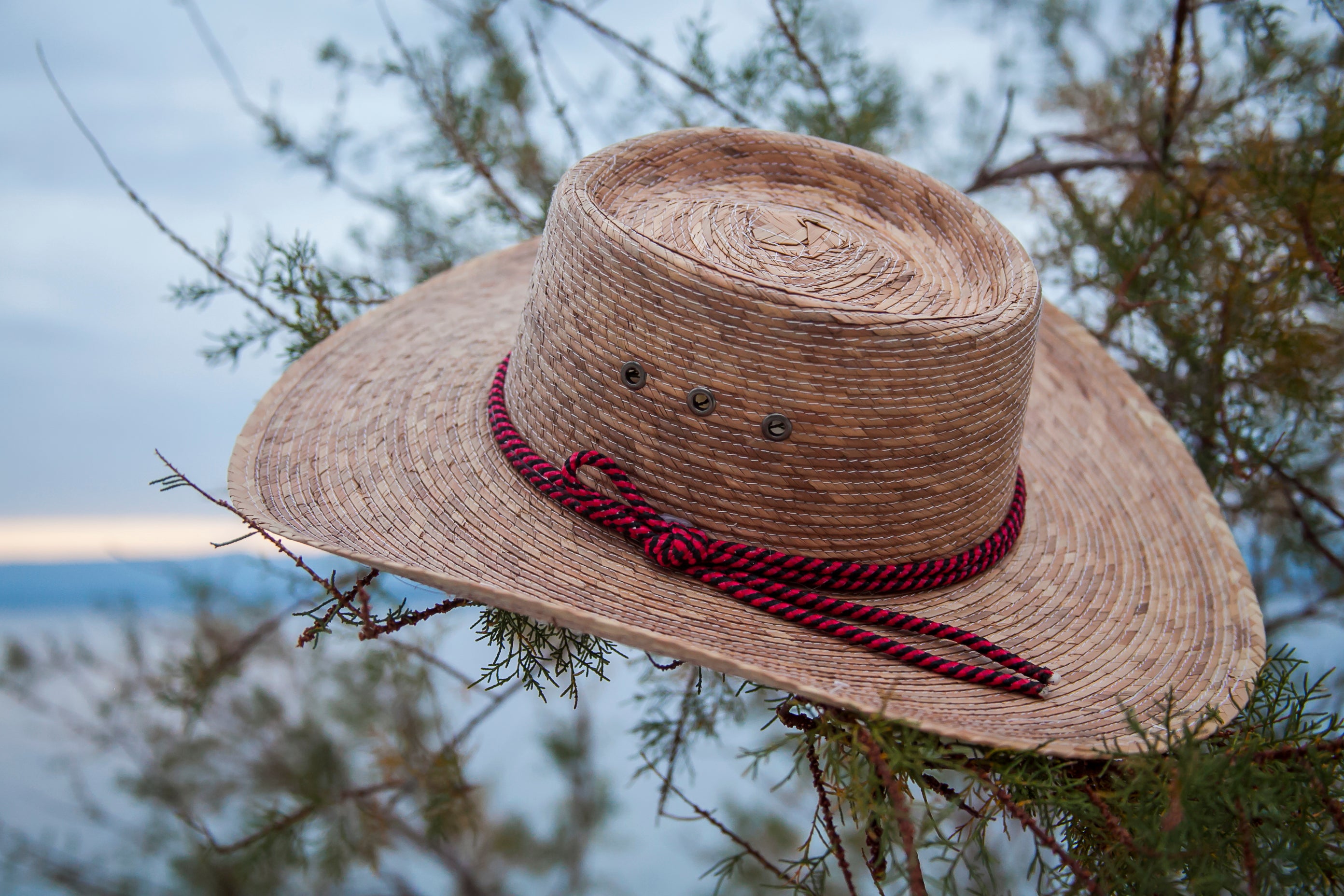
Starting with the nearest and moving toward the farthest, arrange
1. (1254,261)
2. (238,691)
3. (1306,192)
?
1. (1306,192)
2. (1254,261)
3. (238,691)

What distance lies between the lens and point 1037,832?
61 cm

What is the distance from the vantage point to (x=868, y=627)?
2.48ft

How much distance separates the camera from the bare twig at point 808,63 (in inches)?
50.3

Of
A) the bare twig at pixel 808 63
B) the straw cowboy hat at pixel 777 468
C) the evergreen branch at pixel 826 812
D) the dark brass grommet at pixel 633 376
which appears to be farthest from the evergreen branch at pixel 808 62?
the evergreen branch at pixel 826 812

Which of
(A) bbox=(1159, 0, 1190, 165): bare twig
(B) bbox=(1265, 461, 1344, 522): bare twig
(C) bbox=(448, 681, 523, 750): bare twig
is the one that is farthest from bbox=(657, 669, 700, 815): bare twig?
(A) bbox=(1159, 0, 1190, 165): bare twig

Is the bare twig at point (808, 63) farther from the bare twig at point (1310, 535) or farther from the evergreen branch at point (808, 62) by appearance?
the bare twig at point (1310, 535)

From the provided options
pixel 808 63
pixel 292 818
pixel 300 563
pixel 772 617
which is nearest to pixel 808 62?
pixel 808 63

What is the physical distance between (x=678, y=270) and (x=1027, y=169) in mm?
1034

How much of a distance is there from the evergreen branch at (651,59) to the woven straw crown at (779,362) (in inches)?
17.4

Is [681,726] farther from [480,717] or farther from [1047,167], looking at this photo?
[1047,167]

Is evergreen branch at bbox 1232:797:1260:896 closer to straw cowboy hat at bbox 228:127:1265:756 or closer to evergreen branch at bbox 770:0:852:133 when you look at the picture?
straw cowboy hat at bbox 228:127:1265:756

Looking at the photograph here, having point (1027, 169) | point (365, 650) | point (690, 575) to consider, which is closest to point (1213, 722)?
point (690, 575)

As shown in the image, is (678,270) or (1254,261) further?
(1254,261)

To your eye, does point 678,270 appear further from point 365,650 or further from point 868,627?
point 365,650
